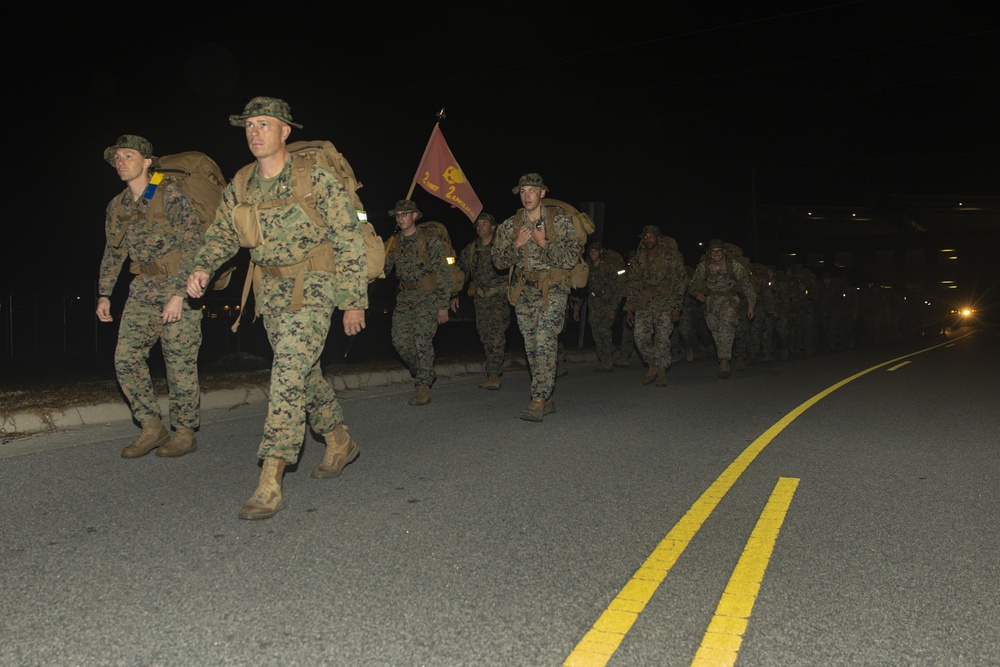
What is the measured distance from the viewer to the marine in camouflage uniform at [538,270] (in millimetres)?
8414

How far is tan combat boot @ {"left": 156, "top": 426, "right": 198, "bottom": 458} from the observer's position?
21.0 ft

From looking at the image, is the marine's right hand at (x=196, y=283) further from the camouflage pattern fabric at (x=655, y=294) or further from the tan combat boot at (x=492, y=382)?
the camouflage pattern fabric at (x=655, y=294)

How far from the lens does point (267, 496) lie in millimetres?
4789

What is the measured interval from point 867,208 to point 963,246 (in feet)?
31.7

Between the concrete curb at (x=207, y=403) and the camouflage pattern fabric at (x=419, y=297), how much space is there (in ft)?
4.77

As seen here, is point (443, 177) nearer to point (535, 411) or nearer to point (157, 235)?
point (535, 411)

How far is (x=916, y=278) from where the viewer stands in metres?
66.4

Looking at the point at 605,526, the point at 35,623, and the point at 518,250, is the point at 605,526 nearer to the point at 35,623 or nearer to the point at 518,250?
the point at 35,623

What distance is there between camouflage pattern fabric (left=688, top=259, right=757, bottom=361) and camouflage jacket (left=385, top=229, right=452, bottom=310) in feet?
18.3

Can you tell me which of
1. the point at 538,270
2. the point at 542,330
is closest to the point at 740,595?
the point at 542,330

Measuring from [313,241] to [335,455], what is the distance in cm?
135

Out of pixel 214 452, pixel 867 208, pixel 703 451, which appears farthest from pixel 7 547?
pixel 867 208

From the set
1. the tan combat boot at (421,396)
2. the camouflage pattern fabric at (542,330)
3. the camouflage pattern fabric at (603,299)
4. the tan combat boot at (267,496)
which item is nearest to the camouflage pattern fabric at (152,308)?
the tan combat boot at (267,496)

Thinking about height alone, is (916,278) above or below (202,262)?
below
